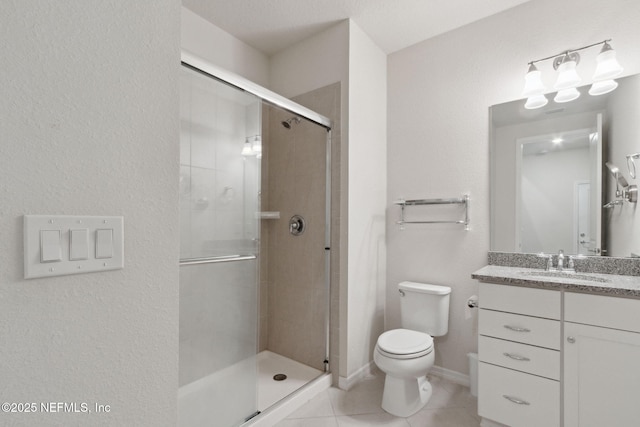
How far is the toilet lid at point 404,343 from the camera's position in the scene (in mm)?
1806

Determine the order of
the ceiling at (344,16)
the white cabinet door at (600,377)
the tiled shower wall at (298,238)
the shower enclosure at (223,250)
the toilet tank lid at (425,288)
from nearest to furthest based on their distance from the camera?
the white cabinet door at (600,377)
the shower enclosure at (223,250)
the ceiling at (344,16)
the toilet tank lid at (425,288)
the tiled shower wall at (298,238)

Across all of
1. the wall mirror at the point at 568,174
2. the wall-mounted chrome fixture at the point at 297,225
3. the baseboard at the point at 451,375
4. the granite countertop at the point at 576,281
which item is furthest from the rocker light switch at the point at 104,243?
the baseboard at the point at 451,375

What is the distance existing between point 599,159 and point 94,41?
2475 mm

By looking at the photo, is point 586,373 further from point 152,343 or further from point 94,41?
point 94,41

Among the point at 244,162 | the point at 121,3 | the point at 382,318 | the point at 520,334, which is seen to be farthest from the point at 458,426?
the point at 121,3

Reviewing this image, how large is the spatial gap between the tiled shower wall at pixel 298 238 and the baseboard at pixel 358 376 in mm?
151

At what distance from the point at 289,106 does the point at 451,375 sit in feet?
7.43

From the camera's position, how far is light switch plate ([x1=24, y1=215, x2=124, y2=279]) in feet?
1.98

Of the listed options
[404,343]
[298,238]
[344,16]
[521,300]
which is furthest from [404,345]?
[344,16]

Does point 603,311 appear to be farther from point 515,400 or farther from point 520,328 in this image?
point 515,400

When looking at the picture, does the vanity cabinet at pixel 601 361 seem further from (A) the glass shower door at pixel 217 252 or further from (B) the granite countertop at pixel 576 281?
(A) the glass shower door at pixel 217 252

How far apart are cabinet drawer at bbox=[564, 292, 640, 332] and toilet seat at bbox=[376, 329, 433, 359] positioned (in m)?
0.74

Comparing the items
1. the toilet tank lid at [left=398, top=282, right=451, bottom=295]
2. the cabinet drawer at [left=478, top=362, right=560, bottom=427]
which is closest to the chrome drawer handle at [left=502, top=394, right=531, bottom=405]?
the cabinet drawer at [left=478, top=362, right=560, bottom=427]

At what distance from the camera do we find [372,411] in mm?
1887
